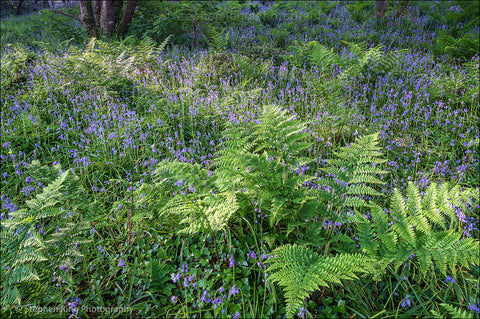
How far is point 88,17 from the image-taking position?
25.5ft

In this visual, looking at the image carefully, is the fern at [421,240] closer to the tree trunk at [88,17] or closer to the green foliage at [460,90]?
the green foliage at [460,90]

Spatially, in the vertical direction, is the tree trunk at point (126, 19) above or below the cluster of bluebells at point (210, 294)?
above

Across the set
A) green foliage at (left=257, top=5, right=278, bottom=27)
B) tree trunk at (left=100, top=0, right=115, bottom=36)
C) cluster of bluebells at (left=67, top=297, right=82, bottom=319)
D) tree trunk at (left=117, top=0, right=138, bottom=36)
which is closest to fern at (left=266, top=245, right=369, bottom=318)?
cluster of bluebells at (left=67, top=297, right=82, bottom=319)

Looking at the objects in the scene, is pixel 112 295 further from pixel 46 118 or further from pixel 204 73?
pixel 204 73

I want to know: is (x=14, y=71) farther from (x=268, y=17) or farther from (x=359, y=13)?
(x=359, y=13)

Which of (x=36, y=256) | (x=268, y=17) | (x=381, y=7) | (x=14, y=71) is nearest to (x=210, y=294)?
(x=36, y=256)

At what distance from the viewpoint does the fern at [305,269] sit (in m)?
1.57

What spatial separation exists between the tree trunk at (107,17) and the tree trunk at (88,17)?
230 millimetres

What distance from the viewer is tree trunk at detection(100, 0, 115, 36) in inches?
305

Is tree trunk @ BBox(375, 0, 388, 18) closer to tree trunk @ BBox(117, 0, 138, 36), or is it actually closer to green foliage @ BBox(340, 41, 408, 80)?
green foliage @ BBox(340, 41, 408, 80)

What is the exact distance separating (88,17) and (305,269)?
340 inches

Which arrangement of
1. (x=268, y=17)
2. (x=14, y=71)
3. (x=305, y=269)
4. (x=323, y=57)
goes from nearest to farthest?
(x=305, y=269) → (x=14, y=71) → (x=323, y=57) → (x=268, y=17)

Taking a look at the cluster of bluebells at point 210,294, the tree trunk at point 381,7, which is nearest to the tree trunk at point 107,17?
the cluster of bluebells at point 210,294

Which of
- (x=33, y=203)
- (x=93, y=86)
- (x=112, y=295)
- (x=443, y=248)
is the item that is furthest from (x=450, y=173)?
(x=93, y=86)
